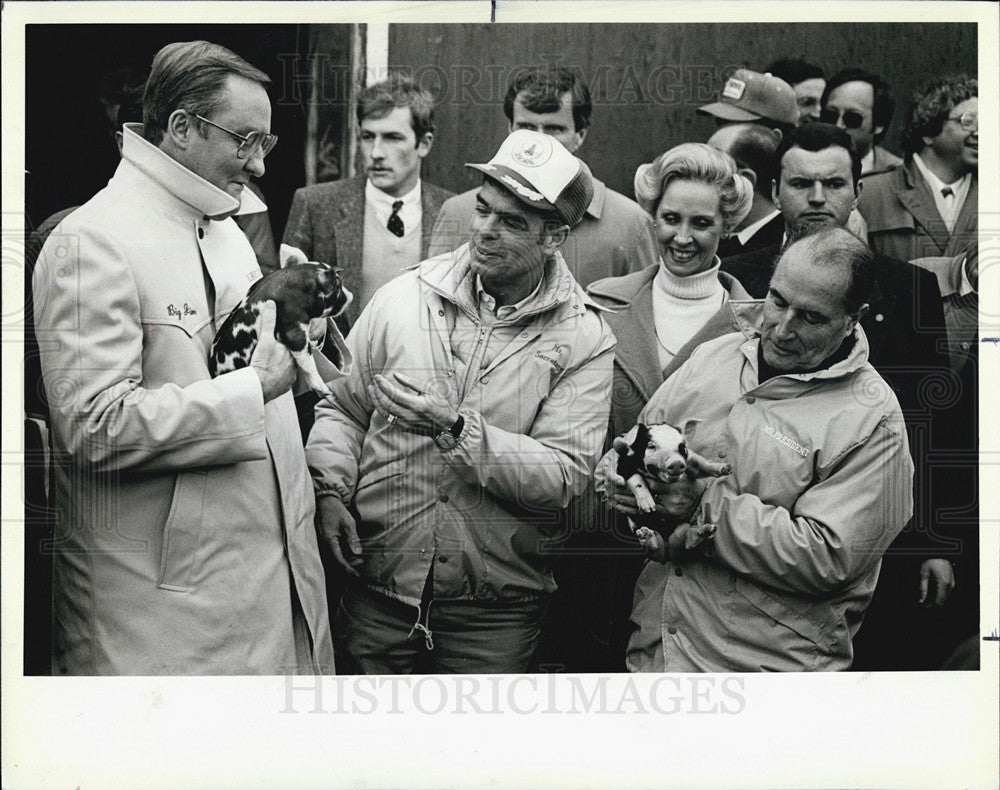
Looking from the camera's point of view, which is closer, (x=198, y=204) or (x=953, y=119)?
(x=198, y=204)

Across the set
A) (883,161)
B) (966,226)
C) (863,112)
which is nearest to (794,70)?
(863,112)

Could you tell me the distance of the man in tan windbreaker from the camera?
17.0 ft

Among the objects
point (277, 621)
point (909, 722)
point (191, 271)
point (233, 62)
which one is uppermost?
point (233, 62)

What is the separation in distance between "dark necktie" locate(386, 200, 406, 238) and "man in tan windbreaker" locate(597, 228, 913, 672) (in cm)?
123

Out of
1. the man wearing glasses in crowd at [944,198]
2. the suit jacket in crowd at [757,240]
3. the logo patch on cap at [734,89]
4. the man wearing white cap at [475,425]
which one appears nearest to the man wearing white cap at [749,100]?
the logo patch on cap at [734,89]

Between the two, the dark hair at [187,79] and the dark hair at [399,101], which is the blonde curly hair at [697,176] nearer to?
the dark hair at [399,101]

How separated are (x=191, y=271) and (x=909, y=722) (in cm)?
340

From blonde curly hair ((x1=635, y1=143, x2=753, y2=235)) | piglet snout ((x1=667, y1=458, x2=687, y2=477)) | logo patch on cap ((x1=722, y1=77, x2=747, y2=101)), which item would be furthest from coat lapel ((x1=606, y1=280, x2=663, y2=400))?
logo patch on cap ((x1=722, y1=77, x2=747, y2=101))

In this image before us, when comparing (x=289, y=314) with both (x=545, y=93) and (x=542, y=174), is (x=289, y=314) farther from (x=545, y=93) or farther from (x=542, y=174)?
(x=545, y=93)

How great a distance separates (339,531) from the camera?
5.29 meters

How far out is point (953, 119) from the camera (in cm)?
546

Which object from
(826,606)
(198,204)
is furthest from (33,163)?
(826,606)

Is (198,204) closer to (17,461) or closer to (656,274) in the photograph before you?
(17,461)

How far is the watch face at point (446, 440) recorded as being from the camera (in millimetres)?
5191
